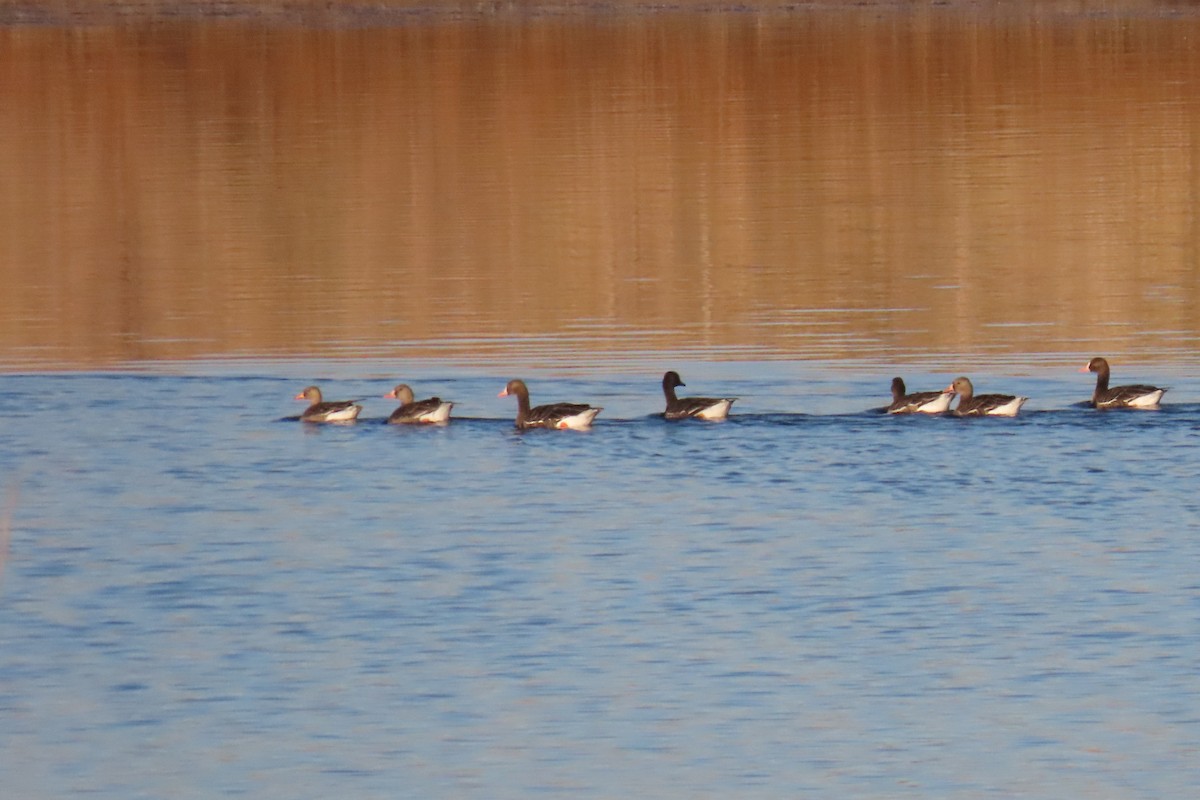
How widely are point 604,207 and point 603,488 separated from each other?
26.5 m

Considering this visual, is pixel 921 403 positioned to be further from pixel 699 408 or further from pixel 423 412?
pixel 423 412

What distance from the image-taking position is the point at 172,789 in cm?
1402

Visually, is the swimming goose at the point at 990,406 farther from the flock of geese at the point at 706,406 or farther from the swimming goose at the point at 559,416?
the swimming goose at the point at 559,416

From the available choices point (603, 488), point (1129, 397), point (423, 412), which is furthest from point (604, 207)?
point (603, 488)

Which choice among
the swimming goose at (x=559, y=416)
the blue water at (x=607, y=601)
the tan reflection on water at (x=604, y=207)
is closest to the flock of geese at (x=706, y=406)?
the swimming goose at (x=559, y=416)

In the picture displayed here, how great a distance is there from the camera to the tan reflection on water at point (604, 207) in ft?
106

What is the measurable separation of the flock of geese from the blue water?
0.15 meters

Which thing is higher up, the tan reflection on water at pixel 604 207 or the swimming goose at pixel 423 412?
the tan reflection on water at pixel 604 207

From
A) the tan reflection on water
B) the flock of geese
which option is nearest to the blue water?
the flock of geese

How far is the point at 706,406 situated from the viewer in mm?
23906

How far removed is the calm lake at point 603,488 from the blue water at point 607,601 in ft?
0.16

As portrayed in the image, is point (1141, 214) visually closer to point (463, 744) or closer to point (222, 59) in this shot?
point (463, 744)

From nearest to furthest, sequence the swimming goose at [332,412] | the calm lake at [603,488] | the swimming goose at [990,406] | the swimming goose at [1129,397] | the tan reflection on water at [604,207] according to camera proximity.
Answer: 1. the calm lake at [603,488]
2. the swimming goose at [1129,397]
3. the swimming goose at [990,406]
4. the swimming goose at [332,412]
5. the tan reflection on water at [604,207]

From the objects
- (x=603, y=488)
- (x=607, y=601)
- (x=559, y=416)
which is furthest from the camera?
(x=559, y=416)
